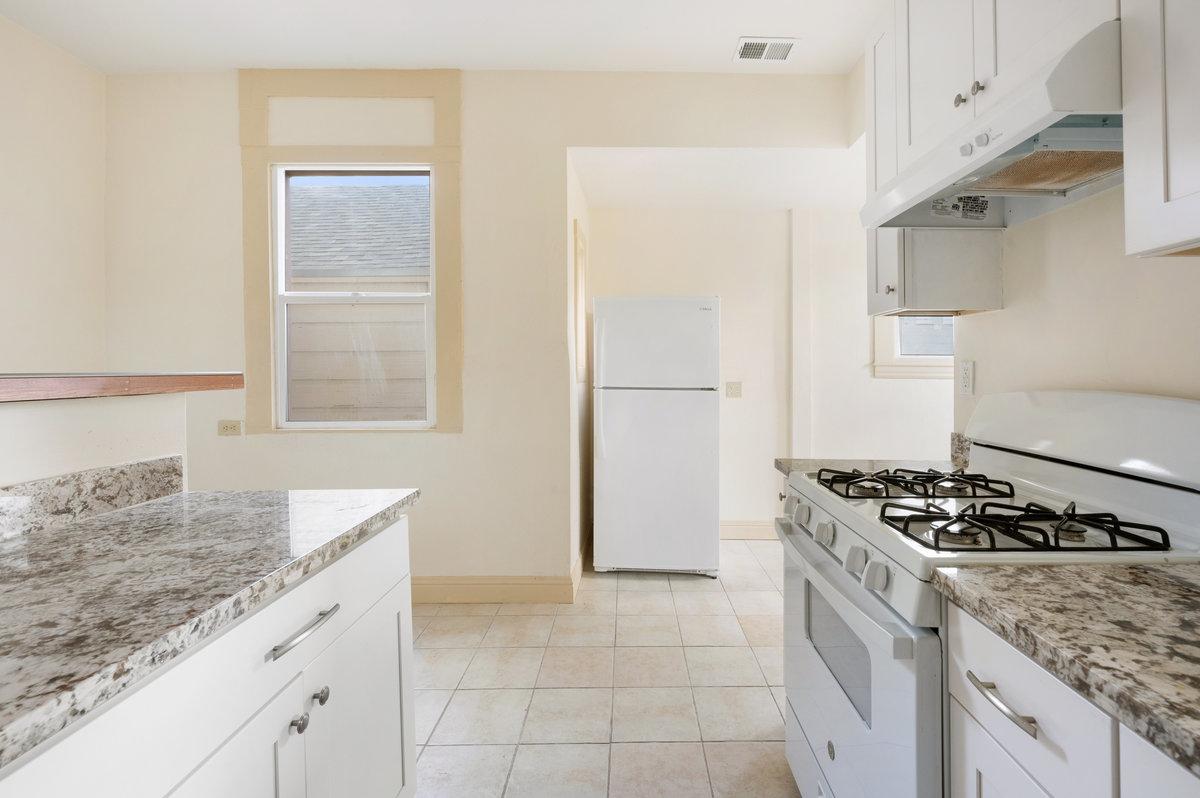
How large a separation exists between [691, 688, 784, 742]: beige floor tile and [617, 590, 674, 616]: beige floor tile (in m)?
0.75

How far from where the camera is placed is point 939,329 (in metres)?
3.98

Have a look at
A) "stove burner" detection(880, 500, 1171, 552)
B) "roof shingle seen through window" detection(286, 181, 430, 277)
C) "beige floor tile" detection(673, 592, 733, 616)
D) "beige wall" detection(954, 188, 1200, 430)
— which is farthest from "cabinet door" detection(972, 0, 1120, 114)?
"roof shingle seen through window" detection(286, 181, 430, 277)

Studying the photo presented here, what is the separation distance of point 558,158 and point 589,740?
8.31ft

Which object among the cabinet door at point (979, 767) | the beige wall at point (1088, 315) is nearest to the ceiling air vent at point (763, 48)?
the beige wall at point (1088, 315)

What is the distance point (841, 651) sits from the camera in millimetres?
1279

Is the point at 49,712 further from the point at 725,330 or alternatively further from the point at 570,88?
the point at 725,330

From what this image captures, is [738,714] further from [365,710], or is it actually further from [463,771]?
[365,710]

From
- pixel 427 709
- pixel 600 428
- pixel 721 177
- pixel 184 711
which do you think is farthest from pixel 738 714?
pixel 721 177

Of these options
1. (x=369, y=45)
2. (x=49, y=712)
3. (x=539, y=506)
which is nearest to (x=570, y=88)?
(x=369, y=45)

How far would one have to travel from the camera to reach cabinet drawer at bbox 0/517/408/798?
571mm

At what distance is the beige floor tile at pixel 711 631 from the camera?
8.63 feet

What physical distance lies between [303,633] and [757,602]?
2.55 metres

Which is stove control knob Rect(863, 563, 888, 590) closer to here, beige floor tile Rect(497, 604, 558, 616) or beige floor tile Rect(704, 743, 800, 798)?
beige floor tile Rect(704, 743, 800, 798)

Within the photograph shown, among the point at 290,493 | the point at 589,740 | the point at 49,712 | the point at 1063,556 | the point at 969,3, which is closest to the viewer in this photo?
the point at 49,712
